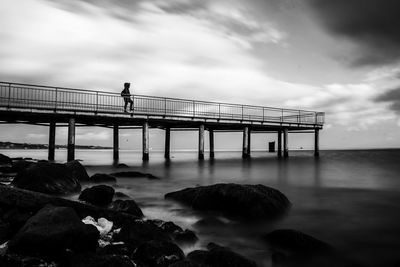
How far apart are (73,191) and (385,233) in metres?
8.10

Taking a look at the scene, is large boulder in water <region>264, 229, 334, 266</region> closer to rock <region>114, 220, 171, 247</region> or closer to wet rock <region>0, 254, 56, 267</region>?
rock <region>114, 220, 171, 247</region>

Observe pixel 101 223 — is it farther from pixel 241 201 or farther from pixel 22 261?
pixel 241 201

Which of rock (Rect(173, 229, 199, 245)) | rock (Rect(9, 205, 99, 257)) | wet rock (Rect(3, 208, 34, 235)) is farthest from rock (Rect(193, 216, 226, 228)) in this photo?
wet rock (Rect(3, 208, 34, 235))

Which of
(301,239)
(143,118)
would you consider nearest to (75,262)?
(301,239)

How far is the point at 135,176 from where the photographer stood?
14.6m

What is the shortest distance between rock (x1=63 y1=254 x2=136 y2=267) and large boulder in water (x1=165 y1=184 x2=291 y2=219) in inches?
160

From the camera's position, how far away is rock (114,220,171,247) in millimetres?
4652

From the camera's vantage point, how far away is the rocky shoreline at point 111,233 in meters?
3.78

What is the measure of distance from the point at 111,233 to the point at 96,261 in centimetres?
154

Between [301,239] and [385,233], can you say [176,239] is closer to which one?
[301,239]

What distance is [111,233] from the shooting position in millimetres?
5051

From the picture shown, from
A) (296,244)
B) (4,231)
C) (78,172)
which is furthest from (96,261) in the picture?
(78,172)

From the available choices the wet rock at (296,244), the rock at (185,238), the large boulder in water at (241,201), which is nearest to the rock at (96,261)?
the rock at (185,238)

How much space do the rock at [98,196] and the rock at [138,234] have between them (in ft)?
9.46
